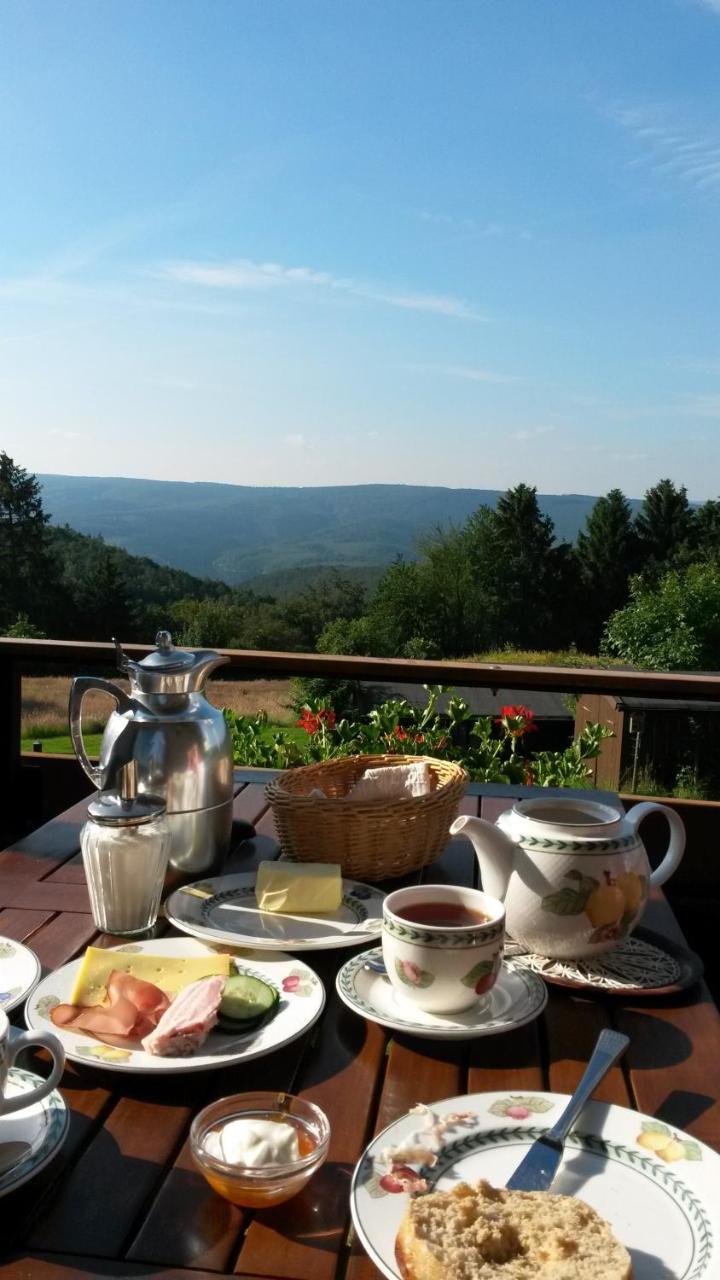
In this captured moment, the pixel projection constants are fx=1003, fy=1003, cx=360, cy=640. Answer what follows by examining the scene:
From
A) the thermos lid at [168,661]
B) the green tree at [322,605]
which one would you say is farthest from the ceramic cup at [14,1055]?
the green tree at [322,605]

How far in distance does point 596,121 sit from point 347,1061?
45.3m

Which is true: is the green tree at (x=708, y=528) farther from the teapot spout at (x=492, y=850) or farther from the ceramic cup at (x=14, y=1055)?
the ceramic cup at (x=14, y=1055)

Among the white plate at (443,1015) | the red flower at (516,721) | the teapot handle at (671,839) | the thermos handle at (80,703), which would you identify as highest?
the thermos handle at (80,703)

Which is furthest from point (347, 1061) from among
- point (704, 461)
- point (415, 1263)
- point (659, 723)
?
point (704, 461)

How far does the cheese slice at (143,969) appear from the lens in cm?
86

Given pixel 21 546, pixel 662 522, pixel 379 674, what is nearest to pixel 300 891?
pixel 379 674

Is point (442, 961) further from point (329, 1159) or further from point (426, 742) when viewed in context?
point (426, 742)

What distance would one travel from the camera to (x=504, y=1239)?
56cm

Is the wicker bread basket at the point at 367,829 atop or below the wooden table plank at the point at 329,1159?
atop

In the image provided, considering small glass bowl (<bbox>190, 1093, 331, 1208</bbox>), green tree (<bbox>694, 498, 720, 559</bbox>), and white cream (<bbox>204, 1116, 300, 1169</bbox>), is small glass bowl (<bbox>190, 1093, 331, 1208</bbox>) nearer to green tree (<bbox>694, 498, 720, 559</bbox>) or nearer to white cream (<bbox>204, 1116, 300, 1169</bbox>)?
white cream (<bbox>204, 1116, 300, 1169</bbox>)

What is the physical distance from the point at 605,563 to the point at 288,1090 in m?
39.9

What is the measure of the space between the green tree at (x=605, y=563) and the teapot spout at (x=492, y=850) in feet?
127

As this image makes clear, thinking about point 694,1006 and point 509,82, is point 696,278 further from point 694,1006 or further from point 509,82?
point 694,1006

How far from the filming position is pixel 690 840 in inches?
97.8
